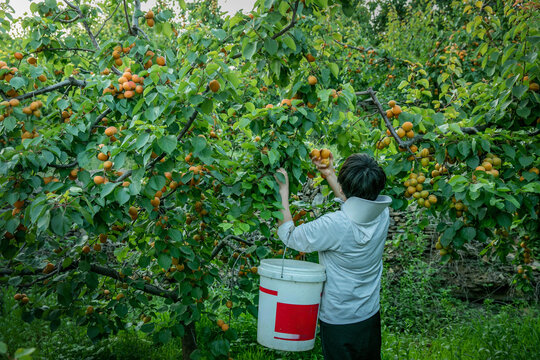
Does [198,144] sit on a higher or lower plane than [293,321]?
higher

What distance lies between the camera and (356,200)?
1696 millimetres

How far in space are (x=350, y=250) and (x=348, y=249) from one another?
0.4 inches

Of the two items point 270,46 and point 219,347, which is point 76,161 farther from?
point 219,347

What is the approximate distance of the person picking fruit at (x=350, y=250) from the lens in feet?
5.56

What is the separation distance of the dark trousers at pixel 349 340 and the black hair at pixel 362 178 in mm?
552

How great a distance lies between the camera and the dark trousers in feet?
5.82

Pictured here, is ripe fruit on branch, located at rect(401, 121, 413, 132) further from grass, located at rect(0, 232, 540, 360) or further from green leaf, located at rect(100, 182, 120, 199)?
grass, located at rect(0, 232, 540, 360)

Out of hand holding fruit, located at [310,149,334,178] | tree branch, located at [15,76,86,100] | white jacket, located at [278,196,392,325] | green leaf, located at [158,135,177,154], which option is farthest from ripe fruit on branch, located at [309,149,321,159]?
tree branch, located at [15,76,86,100]

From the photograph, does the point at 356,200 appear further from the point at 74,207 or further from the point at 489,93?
the point at 489,93

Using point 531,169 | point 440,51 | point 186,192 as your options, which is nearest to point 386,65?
point 440,51

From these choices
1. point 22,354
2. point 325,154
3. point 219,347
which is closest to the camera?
point 22,354

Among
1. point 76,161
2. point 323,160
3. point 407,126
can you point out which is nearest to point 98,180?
point 76,161

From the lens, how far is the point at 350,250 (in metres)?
1.73

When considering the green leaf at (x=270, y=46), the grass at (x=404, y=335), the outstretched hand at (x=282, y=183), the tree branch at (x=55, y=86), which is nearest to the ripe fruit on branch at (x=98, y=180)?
the tree branch at (x=55, y=86)
